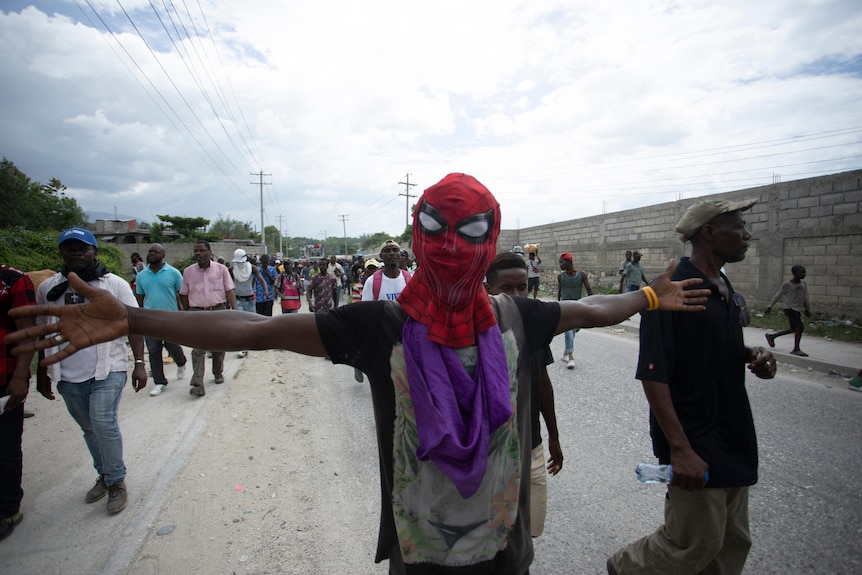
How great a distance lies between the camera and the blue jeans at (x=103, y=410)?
10.3ft

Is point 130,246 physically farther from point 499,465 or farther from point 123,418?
point 499,465

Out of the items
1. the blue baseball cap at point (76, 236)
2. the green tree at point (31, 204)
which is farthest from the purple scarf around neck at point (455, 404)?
the green tree at point (31, 204)

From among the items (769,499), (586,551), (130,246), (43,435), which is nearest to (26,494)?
(43,435)

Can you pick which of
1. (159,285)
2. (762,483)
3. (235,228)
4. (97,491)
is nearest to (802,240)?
(762,483)

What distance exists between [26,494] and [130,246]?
3264 centimetres

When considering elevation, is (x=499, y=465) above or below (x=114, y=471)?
above

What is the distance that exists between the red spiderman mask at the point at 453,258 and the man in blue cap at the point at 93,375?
263 centimetres

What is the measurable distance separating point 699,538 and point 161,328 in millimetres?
2300

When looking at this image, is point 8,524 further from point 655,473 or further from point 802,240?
point 802,240

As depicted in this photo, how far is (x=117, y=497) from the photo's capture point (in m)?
3.19

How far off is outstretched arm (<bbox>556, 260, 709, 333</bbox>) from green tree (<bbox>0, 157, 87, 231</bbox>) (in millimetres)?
33618

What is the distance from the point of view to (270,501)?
3.26 metres

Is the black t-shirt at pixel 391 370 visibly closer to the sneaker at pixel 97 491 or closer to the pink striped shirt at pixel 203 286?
the sneaker at pixel 97 491

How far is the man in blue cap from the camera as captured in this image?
3.06 m
